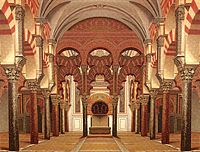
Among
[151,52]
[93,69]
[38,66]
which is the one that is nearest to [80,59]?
[93,69]

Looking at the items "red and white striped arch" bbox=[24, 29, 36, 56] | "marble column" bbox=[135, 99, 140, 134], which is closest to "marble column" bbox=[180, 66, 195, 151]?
"red and white striped arch" bbox=[24, 29, 36, 56]

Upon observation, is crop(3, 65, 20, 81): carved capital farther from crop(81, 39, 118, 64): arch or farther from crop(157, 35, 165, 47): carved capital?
crop(81, 39, 118, 64): arch

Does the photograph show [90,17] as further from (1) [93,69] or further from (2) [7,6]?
(2) [7,6]

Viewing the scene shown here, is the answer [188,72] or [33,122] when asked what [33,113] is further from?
[188,72]

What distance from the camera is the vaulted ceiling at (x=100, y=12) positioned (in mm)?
13740

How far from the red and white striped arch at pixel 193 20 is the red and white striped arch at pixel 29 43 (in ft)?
14.5

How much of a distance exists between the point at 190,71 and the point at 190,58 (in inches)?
11.4

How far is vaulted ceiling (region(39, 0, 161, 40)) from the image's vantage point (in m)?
13.7

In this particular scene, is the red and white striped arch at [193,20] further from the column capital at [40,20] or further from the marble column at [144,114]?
the marble column at [144,114]

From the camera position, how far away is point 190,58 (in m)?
8.68

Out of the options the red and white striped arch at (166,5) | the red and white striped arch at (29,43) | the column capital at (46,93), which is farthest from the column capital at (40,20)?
the red and white striped arch at (166,5)

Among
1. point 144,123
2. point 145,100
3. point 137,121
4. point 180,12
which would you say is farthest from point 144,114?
point 180,12

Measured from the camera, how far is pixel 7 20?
8.40 m

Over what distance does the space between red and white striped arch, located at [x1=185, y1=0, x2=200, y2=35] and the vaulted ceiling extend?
14.0 feet
